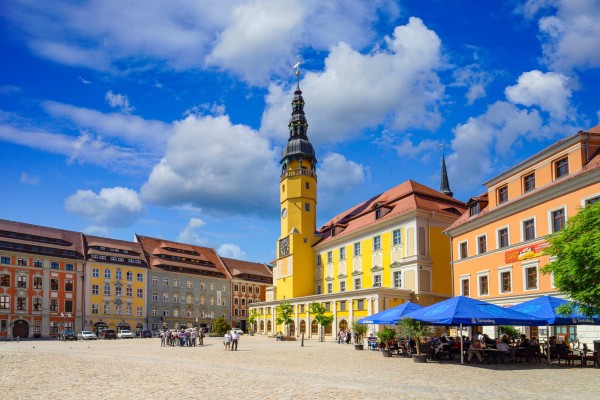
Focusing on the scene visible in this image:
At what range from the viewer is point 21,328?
2970 inches

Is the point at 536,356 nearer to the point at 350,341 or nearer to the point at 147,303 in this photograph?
the point at 350,341

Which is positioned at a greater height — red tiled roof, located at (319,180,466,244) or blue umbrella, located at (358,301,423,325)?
red tiled roof, located at (319,180,466,244)

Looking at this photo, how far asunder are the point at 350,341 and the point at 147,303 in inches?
1897

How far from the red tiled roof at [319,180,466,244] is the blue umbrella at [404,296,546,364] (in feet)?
98.8

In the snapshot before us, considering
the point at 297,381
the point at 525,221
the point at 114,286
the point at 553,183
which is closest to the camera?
the point at 297,381

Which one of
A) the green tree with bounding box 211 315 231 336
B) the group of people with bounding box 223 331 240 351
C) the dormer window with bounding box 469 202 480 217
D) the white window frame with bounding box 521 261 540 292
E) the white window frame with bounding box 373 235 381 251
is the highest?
the dormer window with bounding box 469 202 480 217

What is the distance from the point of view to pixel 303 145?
7794 cm

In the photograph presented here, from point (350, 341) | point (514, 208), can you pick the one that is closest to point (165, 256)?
point (350, 341)

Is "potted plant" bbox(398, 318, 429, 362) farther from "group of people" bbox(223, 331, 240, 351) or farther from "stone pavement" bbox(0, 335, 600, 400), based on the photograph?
"group of people" bbox(223, 331, 240, 351)

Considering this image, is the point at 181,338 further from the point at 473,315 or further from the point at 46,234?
the point at 46,234

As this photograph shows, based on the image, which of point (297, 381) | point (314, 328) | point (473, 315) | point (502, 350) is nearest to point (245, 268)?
point (314, 328)

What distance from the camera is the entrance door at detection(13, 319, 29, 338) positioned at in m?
74.8

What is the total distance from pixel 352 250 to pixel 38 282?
43355 millimetres

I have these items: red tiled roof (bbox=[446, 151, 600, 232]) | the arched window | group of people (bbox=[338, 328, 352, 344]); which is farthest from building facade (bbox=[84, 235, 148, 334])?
red tiled roof (bbox=[446, 151, 600, 232])
